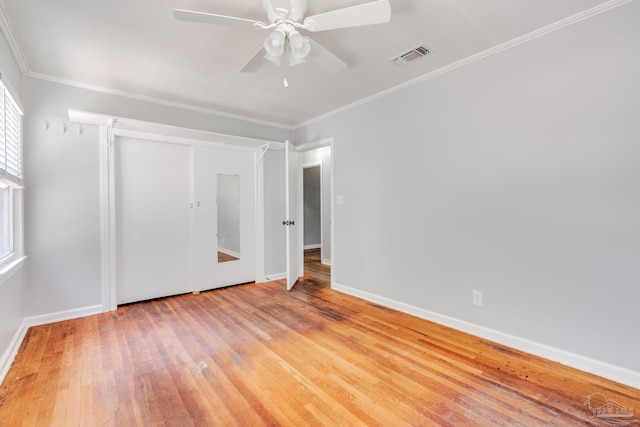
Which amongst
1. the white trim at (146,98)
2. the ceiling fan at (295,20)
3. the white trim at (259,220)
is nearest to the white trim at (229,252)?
the white trim at (259,220)

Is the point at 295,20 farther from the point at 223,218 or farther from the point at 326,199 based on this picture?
the point at 326,199

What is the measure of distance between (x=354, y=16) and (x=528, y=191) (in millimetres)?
1828

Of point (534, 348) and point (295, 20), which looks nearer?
point (295, 20)

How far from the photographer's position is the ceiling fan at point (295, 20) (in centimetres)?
158

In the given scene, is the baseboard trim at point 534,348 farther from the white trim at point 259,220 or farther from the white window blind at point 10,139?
the white window blind at point 10,139

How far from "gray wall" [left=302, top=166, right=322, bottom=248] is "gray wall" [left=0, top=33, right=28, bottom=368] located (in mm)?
5528

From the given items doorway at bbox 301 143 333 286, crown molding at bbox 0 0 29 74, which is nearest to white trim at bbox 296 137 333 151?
doorway at bbox 301 143 333 286

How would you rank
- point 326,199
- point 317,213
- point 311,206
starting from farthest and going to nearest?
point 317,213 < point 311,206 < point 326,199

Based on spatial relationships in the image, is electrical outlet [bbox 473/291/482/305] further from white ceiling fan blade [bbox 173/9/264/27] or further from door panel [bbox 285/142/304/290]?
Answer: white ceiling fan blade [bbox 173/9/264/27]

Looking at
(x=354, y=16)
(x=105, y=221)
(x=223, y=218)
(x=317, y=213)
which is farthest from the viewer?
(x=317, y=213)

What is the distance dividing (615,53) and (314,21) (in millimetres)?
1970

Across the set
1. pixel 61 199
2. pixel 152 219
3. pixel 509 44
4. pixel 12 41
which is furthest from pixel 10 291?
pixel 509 44

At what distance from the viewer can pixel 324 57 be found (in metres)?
2.10

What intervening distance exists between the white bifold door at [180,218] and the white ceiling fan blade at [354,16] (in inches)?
105
